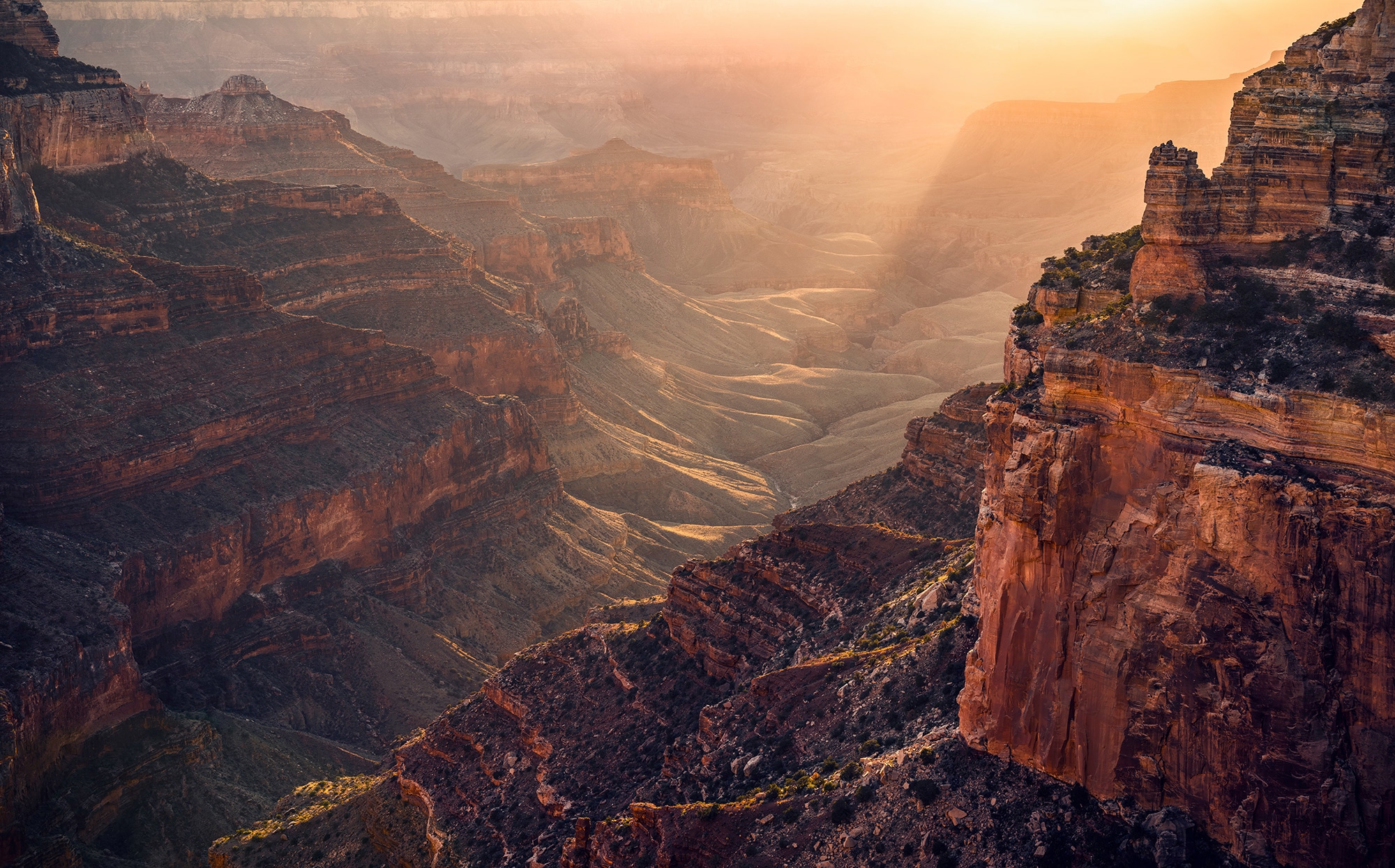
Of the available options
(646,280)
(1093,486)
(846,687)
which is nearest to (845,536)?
(846,687)

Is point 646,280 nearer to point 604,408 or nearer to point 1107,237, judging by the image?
point 604,408

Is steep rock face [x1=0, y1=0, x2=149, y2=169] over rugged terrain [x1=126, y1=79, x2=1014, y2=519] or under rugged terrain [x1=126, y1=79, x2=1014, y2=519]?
over

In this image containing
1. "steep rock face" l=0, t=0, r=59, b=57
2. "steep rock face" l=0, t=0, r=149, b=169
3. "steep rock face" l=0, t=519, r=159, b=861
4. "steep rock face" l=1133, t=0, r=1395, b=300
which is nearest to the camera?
"steep rock face" l=1133, t=0, r=1395, b=300

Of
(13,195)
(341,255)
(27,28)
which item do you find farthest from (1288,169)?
(27,28)

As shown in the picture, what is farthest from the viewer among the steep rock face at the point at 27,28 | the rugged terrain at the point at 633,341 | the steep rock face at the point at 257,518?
the rugged terrain at the point at 633,341

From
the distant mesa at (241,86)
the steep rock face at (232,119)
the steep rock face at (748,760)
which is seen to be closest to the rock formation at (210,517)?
the steep rock face at (748,760)

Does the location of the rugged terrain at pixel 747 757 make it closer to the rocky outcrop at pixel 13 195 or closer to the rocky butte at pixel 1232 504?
the rocky butte at pixel 1232 504

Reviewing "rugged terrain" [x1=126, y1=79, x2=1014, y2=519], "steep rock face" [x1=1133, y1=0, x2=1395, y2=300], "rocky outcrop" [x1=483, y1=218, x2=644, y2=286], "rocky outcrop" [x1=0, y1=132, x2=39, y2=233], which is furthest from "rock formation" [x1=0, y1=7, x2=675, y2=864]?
"rocky outcrop" [x1=483, y1=218, x2=644, y2=286]

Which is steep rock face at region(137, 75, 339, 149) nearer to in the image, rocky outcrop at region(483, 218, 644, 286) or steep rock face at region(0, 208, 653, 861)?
rocky outcrop at region(483, 218, 644, 286)
